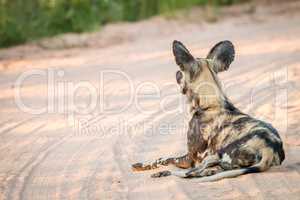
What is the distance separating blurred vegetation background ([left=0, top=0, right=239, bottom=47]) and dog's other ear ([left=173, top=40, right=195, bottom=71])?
Result: 24.9 feet

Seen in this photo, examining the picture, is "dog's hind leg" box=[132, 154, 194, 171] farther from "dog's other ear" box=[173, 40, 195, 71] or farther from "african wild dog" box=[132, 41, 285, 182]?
"dog's other ear" box=[173, 40, 195, 71]

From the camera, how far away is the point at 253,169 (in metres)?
5.61

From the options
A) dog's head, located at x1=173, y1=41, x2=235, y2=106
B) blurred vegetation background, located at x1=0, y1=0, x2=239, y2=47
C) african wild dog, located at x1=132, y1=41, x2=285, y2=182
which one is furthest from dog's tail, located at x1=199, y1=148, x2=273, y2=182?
blurred vegetation background, located at x1=0, y1=0, x2=239, y2=47

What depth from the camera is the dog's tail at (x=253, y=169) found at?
5570 millimetres

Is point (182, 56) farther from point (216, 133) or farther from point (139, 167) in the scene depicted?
point (139, 167)

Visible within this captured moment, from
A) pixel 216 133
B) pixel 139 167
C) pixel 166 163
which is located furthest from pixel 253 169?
pixel 139 167

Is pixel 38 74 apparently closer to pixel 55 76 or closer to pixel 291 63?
pixel 55 76

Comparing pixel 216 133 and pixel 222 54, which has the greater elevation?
pixel 222 54

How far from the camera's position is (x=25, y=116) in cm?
817

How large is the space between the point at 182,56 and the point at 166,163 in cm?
84

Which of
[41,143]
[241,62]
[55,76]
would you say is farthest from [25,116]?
[241,62]

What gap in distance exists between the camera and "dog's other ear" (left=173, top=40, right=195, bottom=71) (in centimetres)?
585

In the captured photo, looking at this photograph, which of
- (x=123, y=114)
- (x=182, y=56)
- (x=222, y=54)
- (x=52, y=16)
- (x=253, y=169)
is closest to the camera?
(x=253, y=169)

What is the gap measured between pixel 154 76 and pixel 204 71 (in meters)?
4.04
